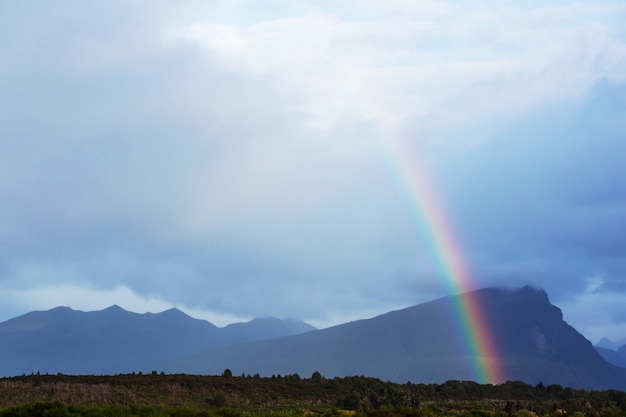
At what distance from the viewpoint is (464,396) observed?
257ft

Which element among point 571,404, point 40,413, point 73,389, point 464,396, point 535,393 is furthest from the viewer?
point 535,393

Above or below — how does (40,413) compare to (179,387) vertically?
below

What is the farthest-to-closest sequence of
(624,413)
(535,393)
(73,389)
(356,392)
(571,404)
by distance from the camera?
(535,393), (356,392), (571,404), (73,389), (624,413)

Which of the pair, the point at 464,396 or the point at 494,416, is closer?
the point at 494,416

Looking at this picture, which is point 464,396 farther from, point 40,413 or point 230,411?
point 40,413

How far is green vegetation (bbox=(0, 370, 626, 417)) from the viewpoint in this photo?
37.1 metres

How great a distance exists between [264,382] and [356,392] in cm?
968

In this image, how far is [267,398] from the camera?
6462 centimetres

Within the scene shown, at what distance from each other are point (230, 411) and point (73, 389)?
25.7 m

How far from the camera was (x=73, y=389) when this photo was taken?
5822cm

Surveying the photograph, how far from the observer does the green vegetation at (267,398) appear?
1460 inches

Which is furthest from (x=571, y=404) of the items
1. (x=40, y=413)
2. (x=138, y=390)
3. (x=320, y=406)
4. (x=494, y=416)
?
(x=40, y=413)

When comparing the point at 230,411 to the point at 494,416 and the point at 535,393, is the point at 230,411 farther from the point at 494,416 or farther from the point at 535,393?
the point at 535,393

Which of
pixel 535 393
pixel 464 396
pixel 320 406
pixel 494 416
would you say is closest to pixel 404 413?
pixel 494 416
